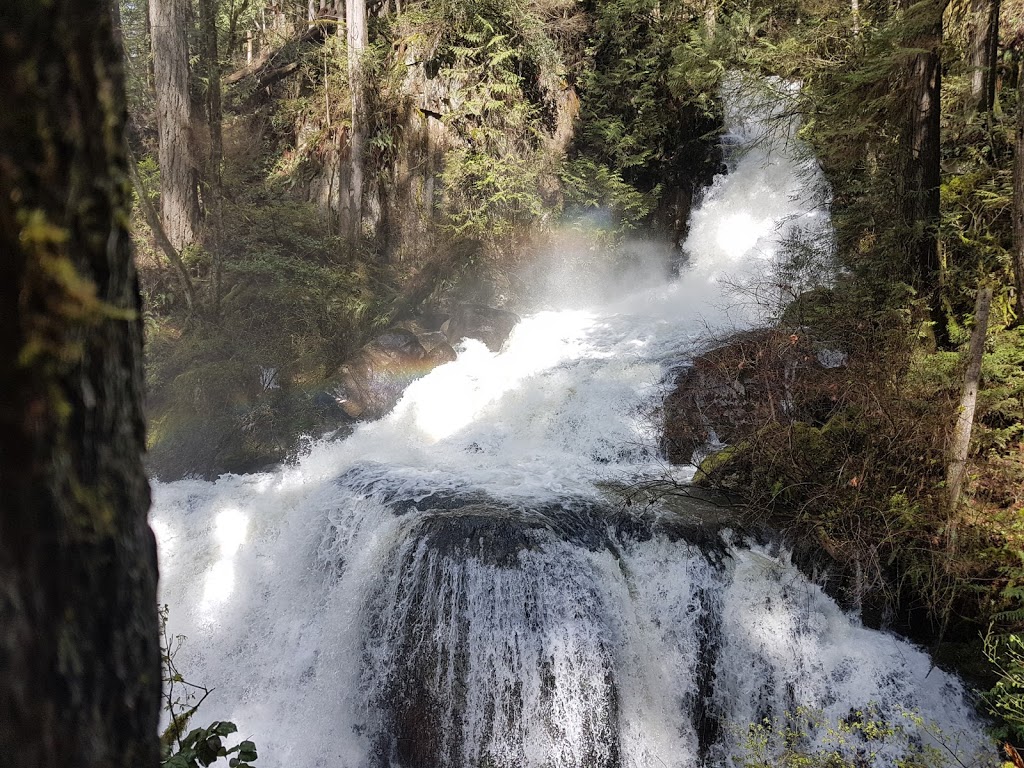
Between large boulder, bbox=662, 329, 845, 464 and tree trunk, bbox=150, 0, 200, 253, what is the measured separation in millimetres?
9654

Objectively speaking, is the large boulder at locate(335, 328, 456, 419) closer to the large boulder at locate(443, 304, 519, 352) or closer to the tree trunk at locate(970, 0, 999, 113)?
the large boulder at locate(443, 304, 519, 352)

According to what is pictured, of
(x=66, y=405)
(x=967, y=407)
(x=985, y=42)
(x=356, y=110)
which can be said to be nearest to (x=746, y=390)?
(x=967, y=407)

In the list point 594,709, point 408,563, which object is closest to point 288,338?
point 408,563

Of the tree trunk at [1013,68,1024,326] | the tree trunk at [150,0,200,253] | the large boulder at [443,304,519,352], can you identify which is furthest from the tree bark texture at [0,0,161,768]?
the tree trunk at [150,0,200,253]

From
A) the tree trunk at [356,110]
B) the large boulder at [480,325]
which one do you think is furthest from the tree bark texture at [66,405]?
the tree trunk at [356,110]

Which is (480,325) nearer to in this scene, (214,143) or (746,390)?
(214,143)

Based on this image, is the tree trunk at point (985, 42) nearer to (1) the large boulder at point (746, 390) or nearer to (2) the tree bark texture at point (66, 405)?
(1) the large boulder at point (746, 390)

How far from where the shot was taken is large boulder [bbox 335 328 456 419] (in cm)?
1080

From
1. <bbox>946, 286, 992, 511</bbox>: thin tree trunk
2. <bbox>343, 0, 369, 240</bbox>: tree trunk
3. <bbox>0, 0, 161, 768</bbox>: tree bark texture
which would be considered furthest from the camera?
<bbox>343, 0, 369, 240</bbox>: tree trunk

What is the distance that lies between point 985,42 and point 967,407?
418 centimetres

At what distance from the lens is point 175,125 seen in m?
11.2

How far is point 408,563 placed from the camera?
20.8 feet

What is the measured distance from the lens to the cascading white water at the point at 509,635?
5672mm

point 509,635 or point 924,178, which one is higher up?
point 924,178
